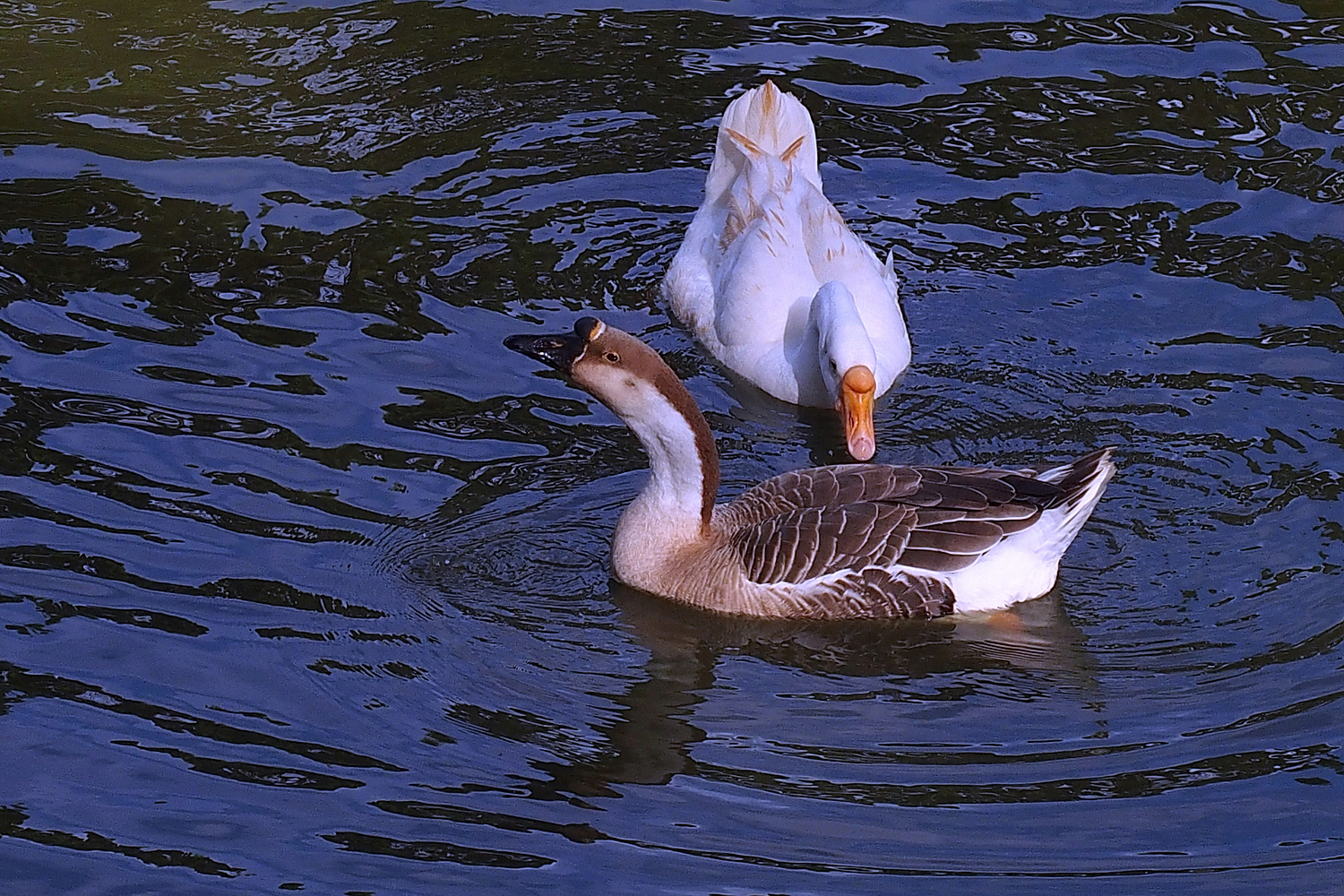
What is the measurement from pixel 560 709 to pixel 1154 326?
4579 mm

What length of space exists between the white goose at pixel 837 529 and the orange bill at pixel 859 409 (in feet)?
3.11

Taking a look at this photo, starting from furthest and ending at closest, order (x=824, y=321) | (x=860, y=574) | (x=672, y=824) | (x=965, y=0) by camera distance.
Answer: (x=965, y=0)
(x=824, y=321)
(x=860, y=574)
(x=672, y=824)

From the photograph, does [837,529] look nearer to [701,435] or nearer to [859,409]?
[701,435]

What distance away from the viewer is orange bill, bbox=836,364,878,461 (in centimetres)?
871

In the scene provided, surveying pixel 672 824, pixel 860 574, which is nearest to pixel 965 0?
pixel 860 574

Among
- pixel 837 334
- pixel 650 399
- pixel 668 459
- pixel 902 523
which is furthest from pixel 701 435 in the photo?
pixel 837 334

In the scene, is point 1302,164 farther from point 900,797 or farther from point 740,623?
point 900,797

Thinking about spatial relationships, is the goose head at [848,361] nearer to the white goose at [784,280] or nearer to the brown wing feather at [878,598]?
the white goose at [784,280]

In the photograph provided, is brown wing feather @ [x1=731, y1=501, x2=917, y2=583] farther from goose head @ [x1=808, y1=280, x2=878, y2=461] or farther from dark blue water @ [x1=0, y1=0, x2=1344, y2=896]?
goose head @ [x1=808, y1=280, x2=878, y2=461]

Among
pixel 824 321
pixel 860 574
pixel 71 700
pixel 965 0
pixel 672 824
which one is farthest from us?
pixel 965 0

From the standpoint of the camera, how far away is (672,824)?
20.3ft

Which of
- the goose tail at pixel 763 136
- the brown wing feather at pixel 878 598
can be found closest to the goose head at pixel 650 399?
the brown wing feather at pixel 878 598

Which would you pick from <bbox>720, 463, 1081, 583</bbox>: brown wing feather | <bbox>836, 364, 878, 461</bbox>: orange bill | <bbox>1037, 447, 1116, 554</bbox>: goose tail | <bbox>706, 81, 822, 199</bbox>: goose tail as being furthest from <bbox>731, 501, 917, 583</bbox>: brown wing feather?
<bbox>706, 81, 822, 199</bbox>: goose tail

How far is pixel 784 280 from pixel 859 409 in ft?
5.15
